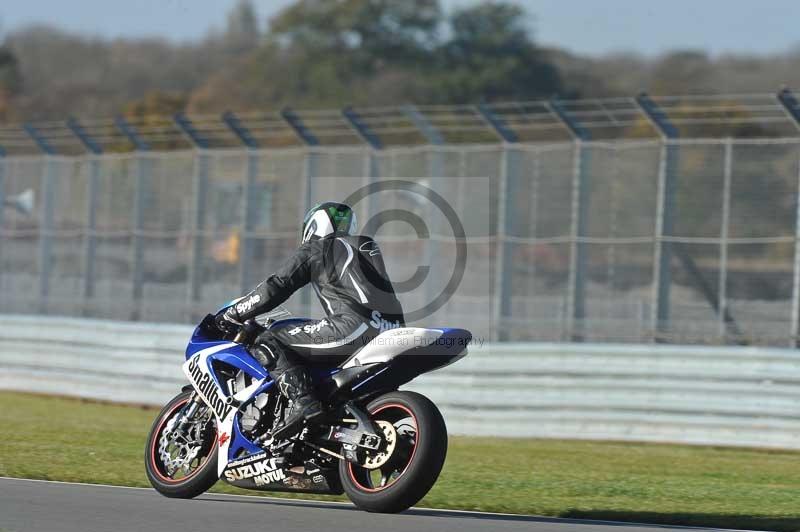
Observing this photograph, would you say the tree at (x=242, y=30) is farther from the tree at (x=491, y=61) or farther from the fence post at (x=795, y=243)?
the fence post at (x=795, y=243)

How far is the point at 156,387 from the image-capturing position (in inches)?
660

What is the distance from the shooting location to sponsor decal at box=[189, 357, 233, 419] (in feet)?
29.7

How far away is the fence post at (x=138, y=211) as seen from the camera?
20800 millimetres

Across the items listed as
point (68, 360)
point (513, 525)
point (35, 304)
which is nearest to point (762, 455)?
point (513, 525)

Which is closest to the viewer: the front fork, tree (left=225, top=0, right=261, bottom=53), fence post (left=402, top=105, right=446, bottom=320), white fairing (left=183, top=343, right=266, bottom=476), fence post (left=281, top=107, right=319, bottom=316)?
white fairing (left=183, top=343, right=266, bottom=476)

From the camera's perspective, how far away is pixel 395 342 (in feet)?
27.5

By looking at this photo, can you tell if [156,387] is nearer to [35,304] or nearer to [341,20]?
[35,304]

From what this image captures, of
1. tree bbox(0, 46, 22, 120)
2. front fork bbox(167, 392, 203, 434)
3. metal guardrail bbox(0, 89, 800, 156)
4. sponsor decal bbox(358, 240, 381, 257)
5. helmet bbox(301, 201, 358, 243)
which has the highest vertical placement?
tree bbox(0, 46, 22, 120)

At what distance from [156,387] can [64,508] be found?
8305 millimetres

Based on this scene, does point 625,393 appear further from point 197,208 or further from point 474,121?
point 197,208

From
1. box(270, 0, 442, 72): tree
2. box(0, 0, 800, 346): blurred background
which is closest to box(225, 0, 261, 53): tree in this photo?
box(270, 0, 442, 72): tree

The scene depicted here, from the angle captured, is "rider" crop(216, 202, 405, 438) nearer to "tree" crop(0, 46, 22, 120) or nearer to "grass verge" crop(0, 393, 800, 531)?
"grass verge" crop(0, 393, 800, 531)

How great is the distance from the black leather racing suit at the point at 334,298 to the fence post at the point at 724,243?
7398 mm

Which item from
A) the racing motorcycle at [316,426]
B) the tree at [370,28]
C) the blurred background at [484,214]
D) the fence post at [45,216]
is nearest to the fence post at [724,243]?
the blurred background at [484,214]
